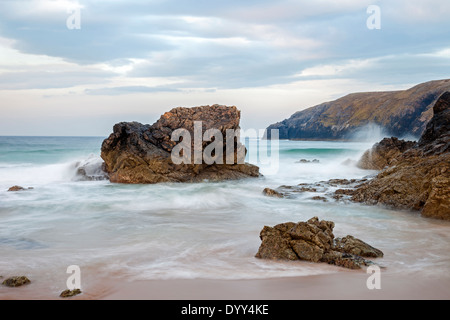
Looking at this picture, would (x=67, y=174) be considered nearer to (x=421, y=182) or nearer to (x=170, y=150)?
(x=170, y=150)

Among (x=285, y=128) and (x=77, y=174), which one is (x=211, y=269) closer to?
(x=77, y=174)

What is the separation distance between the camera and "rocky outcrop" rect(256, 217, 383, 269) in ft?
17.5

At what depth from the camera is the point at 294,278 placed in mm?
4719

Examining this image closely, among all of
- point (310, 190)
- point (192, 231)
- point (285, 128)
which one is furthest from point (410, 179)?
point (285, 128)

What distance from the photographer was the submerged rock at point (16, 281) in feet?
14.8

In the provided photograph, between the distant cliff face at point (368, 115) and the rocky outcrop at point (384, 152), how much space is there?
4427 centimetres

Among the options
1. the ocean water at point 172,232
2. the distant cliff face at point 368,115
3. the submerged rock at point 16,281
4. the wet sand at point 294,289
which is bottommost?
the ocean water at point 172,232

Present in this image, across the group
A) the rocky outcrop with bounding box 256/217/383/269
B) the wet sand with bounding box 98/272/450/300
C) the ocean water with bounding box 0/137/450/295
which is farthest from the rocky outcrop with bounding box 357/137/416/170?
the wet sand with bounding box 98/272/450/300

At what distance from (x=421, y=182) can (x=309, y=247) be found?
555 centimetres

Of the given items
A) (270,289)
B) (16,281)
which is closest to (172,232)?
(16,281)

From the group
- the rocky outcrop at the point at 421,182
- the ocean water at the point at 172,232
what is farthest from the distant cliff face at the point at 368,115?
the ocean water at the point at 172,232

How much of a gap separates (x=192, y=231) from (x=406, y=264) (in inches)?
155

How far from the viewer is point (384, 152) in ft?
62.0

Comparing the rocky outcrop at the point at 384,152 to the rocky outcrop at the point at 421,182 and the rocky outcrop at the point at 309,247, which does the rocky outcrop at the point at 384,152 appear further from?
the rocky outcrop at the point at 309,247
